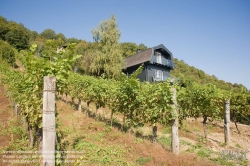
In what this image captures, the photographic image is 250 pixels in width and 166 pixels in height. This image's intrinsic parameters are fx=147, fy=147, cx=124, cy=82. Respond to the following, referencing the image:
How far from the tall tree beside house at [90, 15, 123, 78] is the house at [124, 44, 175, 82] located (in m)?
4.27

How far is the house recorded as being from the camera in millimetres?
25142

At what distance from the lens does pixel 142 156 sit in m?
5.27

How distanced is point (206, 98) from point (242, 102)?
18.4ft

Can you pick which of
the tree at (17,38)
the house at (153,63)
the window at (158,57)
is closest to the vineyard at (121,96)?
the house at (153,63)

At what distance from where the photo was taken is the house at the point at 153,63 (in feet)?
82.5

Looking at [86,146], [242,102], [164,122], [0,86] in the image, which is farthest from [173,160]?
[0,86]

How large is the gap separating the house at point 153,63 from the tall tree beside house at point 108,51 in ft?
14.0

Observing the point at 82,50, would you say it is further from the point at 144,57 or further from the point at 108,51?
the point at 144,57

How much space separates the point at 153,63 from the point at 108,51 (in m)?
8.04

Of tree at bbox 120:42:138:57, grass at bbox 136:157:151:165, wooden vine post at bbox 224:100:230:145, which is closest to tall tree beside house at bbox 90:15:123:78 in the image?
wooden vine post at bbox 224:100:230:145

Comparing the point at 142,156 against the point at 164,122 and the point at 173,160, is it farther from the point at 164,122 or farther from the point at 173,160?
the point at 164,122

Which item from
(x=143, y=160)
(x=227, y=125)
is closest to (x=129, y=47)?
(x=227, y=125)

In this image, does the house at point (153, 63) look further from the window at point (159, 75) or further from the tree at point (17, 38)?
the tree at point (17, 38)

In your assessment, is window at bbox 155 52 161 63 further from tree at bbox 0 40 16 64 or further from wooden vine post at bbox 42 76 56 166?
tree at bbox 0 40 16 64
